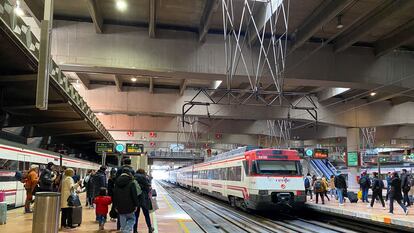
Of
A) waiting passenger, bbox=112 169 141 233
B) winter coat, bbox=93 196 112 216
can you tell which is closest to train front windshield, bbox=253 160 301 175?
winter coat, bbox=93 196 112 216

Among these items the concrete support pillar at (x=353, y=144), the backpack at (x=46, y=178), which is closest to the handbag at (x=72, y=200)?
the backpack at (x=46, y=178)

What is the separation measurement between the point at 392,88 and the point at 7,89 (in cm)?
1600

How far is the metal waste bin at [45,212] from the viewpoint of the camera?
8.22m

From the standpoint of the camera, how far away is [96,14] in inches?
614

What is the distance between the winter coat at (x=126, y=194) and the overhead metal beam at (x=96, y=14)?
7722 mm

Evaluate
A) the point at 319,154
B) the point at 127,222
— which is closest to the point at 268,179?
the point at 127,222

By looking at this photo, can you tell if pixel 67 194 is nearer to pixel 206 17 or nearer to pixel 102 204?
pixel 102 204

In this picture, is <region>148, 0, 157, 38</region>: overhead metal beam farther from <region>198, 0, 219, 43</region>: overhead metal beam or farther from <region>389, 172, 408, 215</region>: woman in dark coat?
<region>389, 172, 408, 215</region>: woman in dark coat

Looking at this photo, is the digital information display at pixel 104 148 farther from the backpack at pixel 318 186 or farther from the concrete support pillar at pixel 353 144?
the concrete support pillar at pixel 353 144

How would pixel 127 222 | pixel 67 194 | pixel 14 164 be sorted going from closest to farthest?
1. pixel 127 222
2. pixel 67 194
3. pixel 14 164

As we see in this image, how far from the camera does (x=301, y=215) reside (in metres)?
19.6

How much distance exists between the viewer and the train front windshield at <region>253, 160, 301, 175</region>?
17531 millimetres

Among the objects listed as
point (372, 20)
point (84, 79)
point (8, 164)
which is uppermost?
point (372, 20)

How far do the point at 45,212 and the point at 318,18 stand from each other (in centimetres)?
1132
